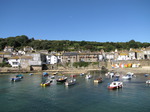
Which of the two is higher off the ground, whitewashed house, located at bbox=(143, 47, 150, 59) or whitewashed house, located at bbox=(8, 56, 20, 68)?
whitewashed house, located at bbox=(143, 47, 150, 59)

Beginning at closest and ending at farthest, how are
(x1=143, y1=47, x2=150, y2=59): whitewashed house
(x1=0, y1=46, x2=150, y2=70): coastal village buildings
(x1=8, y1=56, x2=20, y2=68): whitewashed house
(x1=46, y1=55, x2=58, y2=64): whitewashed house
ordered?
(x1=0, y1=46, x2=150, y2=70): coastal village buildings
(x1=8, y1=56, x2=20, y2=68): whitewashed house
(x1=143, y1=47, x2=150, y2=59): whitewashed house
(x1=46, y1=55, x2=58, y2=64): whitewashed house

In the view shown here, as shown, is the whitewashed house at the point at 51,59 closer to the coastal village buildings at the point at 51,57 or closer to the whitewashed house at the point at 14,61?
the coastal village buildings at the point at 51,57

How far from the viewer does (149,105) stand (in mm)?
18359

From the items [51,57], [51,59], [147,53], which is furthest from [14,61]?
[147,53]

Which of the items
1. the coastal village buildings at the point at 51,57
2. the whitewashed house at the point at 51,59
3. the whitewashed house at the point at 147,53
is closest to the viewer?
the coastal village buildings at the point at 51,57

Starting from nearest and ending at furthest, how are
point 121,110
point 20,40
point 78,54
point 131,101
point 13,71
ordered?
point 121,110 → point 131,101 → point 13,71 → point 78,54 → point 20,40

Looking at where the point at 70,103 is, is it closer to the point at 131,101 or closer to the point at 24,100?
the point at 24,100

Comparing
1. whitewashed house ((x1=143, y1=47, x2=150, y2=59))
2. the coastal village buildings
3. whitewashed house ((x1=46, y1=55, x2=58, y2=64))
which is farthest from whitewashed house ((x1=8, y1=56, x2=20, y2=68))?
whitewashed house ((x1=143, y1=47, x2=150, y2=59))

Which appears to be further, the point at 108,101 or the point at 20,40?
the point at 20,40

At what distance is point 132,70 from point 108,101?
40035 mm

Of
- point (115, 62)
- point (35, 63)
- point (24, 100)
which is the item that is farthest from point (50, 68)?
point (24, 100)

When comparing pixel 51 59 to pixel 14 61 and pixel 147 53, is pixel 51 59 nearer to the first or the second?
pixel 14 61

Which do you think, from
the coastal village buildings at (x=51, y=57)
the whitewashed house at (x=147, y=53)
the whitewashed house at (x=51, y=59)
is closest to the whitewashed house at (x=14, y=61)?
the coastal village buildings at (x=51, y=57)

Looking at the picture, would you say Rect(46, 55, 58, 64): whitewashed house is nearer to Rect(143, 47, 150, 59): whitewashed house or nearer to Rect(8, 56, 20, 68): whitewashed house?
Rect(8, 56, 20, 68): whitewashed house
